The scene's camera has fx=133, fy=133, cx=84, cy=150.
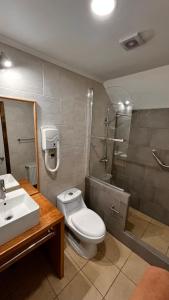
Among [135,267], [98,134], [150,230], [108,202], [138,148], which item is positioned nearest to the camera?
[135,267]

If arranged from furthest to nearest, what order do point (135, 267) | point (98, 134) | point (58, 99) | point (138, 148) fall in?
1. point (138, 148)
2. point (98, 134)
3. point (58, 99)
4. point (135, 267)

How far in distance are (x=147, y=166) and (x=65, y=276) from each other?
1809mm

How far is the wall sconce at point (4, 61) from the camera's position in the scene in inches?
44.1

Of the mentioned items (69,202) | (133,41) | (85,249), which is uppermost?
(133,41)

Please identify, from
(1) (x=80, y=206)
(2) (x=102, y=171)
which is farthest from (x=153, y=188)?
(1) (x=80, y=206)

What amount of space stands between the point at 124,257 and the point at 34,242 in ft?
3.81

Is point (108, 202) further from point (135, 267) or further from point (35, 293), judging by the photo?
point (35, 293)

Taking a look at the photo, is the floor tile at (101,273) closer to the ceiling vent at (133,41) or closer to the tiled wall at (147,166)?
the tiled wall at (147,166)

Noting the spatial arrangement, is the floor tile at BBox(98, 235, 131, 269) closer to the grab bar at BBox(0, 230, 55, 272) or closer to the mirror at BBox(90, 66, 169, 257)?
the mirror at BBox(90, 66, 169, 257)

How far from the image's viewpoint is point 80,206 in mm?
1868

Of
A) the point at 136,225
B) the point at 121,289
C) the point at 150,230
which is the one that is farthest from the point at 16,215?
the point at 150,230

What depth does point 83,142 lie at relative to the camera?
2012 millimetres

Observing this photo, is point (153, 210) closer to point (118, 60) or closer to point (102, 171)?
point (102, 171)

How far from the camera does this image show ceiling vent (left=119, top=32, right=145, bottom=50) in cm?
105
